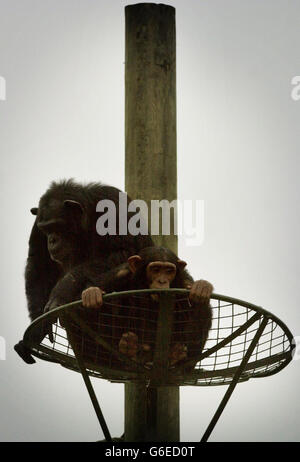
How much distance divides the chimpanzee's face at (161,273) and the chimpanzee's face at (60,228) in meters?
0.96

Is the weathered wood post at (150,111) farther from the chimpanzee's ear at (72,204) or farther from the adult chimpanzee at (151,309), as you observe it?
the adult chimpanzee at (151,309)

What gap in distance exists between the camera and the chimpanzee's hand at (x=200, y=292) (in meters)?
4.91

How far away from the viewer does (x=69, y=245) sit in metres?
6.56

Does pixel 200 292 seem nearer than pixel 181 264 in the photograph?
Yes

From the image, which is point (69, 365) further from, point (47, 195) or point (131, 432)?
point (47, 195)

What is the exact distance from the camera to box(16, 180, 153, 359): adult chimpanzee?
20.4 feet

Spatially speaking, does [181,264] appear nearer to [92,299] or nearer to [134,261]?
[134,261]

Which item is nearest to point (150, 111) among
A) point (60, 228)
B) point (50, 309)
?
point (60, 228)

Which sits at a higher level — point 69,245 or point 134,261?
point 69,245

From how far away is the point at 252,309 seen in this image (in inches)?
191

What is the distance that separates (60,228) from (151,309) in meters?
1.40

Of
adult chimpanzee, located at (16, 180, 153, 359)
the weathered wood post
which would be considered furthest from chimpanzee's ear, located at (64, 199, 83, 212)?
the weathered wood post

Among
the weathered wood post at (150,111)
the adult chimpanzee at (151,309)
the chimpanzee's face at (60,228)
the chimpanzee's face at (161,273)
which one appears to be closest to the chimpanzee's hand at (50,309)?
the adult chimpanzee at (151,309)
